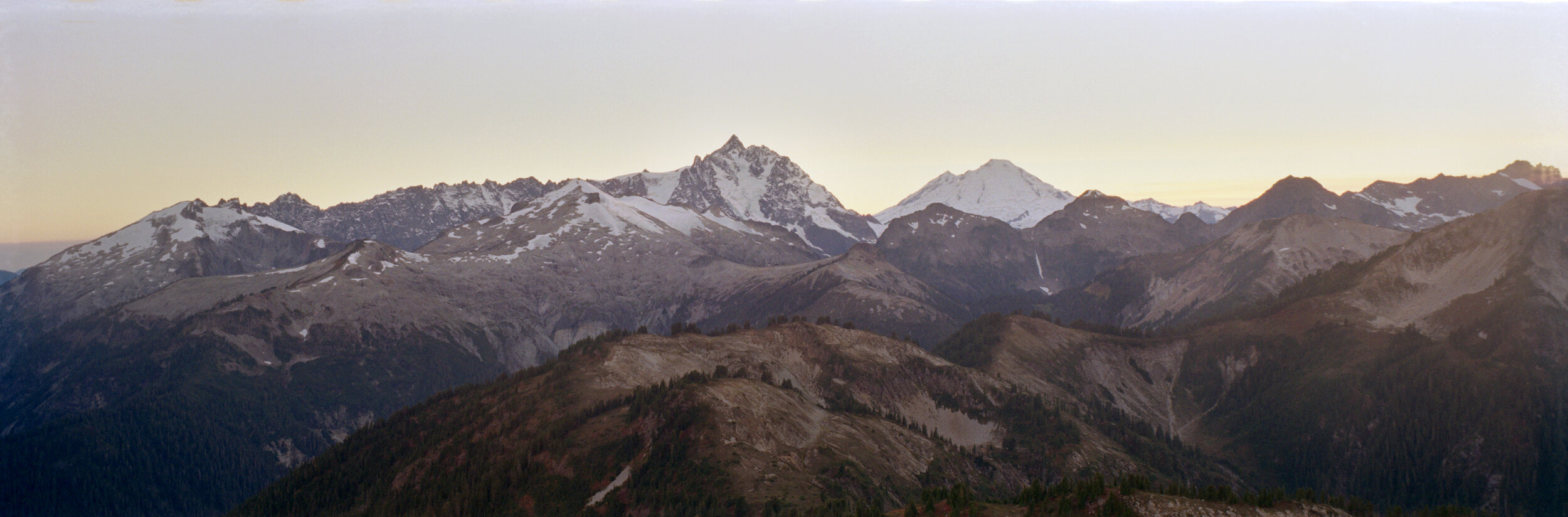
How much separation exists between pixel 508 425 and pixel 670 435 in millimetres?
38590

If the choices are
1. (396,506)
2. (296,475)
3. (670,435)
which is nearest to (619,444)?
(670,435)

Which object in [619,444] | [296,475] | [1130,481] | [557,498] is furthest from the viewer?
[296,475]

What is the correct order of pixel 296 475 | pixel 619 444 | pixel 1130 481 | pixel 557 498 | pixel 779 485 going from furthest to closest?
pixel 296 475
pixel 619 444
pixel 557 498
pixel 779 485
pixel 1130 481

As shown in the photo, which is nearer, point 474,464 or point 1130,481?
point 1130,481

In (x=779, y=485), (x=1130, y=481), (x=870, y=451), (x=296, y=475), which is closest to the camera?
(x=1130, y=481)

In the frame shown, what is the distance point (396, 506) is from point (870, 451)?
80.6 m

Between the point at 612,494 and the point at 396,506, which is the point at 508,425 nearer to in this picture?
the point at 396,506

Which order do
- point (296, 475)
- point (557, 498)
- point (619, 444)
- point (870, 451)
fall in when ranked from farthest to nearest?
point (296, 475) < point (870, 451) < point (619, 444) < point (557, 498)

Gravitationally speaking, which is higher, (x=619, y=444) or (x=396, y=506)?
(x=619, y=444)

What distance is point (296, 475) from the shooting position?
188875 millimetres

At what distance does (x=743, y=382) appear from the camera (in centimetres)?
17050

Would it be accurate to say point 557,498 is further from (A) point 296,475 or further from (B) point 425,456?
(A) point 296,475

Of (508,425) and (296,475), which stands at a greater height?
(508,425)

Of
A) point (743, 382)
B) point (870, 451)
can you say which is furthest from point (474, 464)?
point (870, 451)
